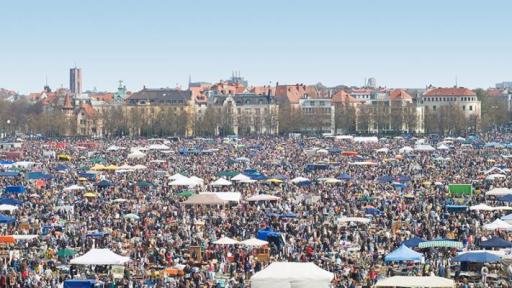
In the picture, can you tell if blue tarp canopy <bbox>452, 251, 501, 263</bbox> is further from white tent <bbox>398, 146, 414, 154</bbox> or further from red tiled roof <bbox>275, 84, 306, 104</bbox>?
red tiled roof <bbox>275, 84, 306, 104</bbox>

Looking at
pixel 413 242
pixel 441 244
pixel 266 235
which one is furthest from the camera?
pixel 266 235

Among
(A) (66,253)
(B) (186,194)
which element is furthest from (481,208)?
(A) (66,253)

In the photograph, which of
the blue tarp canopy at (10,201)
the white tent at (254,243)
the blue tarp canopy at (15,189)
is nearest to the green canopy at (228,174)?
the blue tarp canopy at (15,189)

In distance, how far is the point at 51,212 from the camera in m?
38.9

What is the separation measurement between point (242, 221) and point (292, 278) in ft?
51.4

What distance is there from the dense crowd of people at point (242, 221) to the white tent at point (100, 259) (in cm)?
35

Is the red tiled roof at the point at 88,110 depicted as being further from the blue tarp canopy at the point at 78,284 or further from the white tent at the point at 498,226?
the blue tarp canopy at the point at 78,284

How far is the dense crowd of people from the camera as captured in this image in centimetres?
2650

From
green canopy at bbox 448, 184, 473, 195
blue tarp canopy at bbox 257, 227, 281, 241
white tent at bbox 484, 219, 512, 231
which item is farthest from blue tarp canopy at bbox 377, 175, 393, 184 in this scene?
blue tarp canopy at bbox 257, 227, 281, 241

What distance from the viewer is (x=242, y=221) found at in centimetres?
3541

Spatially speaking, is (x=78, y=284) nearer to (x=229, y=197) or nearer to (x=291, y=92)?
(x=229, y=197)

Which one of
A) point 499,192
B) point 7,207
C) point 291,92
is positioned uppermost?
point 291,92

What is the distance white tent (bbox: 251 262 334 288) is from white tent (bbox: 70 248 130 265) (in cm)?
626

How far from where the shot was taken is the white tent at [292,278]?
19688 mm
